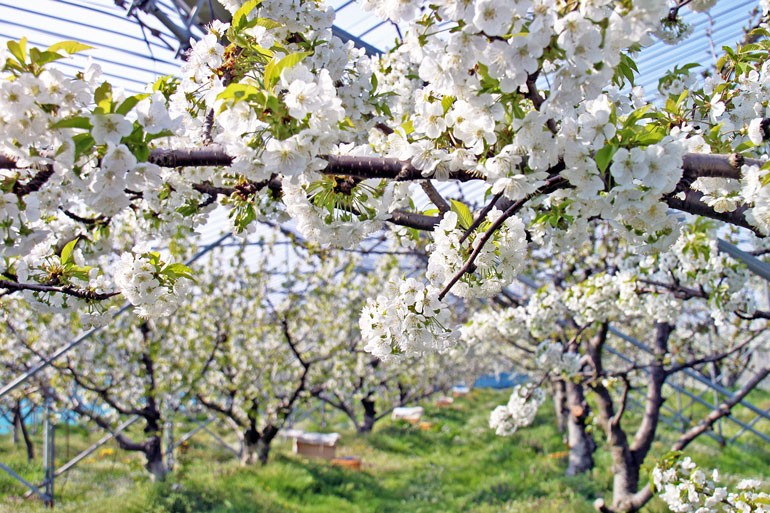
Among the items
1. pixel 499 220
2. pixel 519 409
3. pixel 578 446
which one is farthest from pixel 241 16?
pixel 578 446

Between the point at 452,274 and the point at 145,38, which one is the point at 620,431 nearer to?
the point at 452,274

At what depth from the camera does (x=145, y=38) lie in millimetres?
4398

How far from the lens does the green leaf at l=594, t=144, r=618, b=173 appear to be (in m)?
1.32

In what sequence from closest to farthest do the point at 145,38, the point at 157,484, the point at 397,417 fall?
1. the point at 145,38
2. the point at 157,484
3. the point at 397,417

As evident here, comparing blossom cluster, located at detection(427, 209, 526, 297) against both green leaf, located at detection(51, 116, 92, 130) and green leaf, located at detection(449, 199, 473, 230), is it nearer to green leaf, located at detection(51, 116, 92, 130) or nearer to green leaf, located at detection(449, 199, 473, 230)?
green leaf, located at detection(449, 199, 473, 230)

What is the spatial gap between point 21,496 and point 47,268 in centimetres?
750

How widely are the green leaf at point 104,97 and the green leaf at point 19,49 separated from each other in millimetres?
163

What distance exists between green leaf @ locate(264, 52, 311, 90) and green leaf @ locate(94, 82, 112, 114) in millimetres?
357

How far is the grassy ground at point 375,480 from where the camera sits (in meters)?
7.29

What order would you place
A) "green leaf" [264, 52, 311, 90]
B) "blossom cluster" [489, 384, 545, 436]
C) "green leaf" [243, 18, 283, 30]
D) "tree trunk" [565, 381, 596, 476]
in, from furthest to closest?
"tree trunk" [565, 381, 596, 476] → "blossom cluster" [489, 384, 545, 436] → "green leaf" [243, 18, 283, 30] → "green leaf" [264, 52, 311, 90]

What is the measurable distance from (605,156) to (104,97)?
1156mm

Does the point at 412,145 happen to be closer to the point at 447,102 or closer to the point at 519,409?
the point at 447,102

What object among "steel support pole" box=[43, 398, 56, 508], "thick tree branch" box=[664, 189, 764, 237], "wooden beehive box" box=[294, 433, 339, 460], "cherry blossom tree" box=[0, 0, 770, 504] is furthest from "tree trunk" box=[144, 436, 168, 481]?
"thick tree branch" box=[664, 189, 764, 237]

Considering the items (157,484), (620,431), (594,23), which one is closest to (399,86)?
(594,23)
